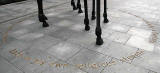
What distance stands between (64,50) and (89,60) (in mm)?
1013

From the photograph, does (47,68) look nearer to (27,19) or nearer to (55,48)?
(55,48)

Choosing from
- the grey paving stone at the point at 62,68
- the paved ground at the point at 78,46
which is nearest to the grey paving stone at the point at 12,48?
the paved ground at the point at 78,46

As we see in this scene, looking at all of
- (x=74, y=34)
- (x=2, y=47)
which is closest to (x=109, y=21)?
(x=74, y=34)

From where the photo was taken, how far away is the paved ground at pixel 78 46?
387 centimetres

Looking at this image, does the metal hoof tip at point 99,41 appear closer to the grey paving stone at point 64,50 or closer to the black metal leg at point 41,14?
the grey paving stone at point 64,50

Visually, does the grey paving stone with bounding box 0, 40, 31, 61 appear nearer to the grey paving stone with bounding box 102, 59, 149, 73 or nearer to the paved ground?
the paved ground

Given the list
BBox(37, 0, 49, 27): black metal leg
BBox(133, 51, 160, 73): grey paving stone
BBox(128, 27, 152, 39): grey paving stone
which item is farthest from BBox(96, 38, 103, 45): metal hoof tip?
BBox(37, 0, 49, 27): black metal leg

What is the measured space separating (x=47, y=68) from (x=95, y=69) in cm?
133

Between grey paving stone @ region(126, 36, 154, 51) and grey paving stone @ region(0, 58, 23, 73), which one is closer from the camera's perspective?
grey paving stone @ region(0, 58, 23, 73)

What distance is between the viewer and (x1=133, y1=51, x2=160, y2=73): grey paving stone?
3.74 m

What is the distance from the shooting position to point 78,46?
4879mm

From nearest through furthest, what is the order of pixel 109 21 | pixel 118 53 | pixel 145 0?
pixel 118 53
pixel 109 21
pixel 145 0

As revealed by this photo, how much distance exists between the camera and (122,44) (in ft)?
15.9

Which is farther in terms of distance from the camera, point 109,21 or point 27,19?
point 27,19
